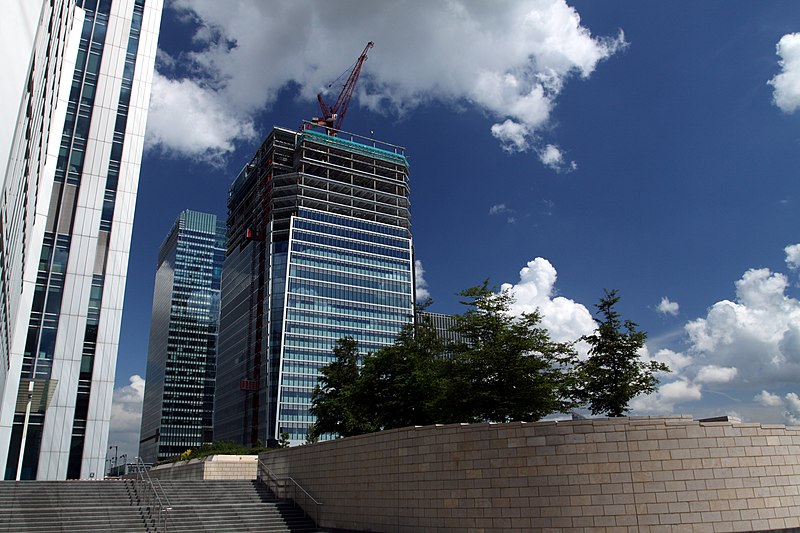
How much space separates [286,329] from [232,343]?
39.5 m

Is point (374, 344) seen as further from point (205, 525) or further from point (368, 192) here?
point (205, 525)

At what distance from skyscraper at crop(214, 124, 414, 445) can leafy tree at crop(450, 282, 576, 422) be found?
9379 centimetres

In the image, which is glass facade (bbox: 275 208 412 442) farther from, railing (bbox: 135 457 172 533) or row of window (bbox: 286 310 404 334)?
railing (bbox: 135 457 172 533)

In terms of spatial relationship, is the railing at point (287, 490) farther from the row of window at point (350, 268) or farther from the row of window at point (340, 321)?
the row of window at point (350, 268)

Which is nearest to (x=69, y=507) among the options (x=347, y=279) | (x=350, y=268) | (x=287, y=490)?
(x=287, y=490)

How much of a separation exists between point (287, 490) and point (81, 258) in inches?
902

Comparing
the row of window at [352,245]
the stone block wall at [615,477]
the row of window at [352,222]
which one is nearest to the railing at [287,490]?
the stone block wall at [615,477]

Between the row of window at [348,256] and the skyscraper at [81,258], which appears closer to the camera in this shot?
the skyscraper at [81,258]

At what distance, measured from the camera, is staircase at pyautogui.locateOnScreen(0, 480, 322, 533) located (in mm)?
21969

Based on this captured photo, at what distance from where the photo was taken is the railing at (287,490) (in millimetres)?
27656

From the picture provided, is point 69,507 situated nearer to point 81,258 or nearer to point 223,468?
point 223,468

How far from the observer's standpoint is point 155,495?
2423 centimetres

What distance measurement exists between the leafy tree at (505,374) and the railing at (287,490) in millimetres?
9308

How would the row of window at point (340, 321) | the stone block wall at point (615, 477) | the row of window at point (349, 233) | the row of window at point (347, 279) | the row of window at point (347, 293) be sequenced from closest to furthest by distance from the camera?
the stone block wall at point (615, 477) → the row of window at point (340, 321) → the row of window at point (347, 293) → the row of window at point (347, 279) → the row of window at point (349, 233)
